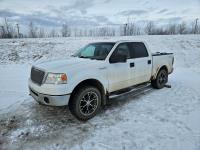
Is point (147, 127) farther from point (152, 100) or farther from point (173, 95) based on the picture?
point (173, 95)

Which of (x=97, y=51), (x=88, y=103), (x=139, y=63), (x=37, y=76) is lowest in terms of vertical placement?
(x=88, y=103)

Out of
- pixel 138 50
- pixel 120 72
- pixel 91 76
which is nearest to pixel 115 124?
pixel 91 76

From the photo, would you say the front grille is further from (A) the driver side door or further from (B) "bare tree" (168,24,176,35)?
(B) "bare tree" (168,24,176,35)

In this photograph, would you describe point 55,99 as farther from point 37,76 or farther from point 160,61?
point 160,61

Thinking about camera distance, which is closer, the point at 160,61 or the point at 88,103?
the point at 88,103

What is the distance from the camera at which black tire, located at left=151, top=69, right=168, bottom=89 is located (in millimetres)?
6258

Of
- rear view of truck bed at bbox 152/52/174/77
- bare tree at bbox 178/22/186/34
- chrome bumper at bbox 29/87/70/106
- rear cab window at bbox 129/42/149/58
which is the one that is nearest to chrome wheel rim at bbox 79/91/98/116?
chrome bumper at bbox 29/87/70/106

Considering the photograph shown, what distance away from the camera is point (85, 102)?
4.09m

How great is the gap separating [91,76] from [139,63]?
1.89 metres

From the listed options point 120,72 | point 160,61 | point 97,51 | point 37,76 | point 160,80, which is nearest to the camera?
point 37,76

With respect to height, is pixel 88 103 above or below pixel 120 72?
below

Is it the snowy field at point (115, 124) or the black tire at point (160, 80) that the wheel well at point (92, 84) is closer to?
the snowy field at point (115, 124)

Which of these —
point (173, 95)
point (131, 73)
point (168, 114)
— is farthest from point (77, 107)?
point (173, 95)

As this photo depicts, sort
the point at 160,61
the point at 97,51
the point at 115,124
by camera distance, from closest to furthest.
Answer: the point at 115,124 < the point at 97,51 < the point at 160,61
